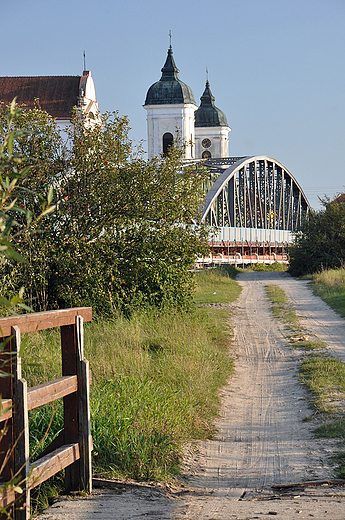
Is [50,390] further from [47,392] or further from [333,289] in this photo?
[333,289]

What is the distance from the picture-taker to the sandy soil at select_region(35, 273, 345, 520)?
3904 millimetres

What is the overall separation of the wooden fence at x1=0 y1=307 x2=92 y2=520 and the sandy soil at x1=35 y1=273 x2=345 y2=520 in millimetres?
273

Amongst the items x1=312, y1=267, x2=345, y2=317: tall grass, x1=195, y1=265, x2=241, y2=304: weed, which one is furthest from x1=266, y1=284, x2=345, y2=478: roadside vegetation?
x1=195, y1=265, x2=241, y2=304: weed

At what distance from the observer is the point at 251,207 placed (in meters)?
53.3

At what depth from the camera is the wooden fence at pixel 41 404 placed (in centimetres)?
358

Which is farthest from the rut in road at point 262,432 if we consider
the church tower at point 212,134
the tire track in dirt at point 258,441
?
the church tower at point 212,134

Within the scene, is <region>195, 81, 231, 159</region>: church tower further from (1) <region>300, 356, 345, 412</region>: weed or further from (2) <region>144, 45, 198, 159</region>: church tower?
(1) <region>300, 356, 345, 412</region>: weed

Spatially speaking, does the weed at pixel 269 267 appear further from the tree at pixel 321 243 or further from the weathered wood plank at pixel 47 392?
the weathered wood plank at pixel 47 392

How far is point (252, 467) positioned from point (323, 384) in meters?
2.85

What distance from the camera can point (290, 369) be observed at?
8.90m

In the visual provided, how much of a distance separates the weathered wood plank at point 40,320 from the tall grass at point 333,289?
1109 centimetres

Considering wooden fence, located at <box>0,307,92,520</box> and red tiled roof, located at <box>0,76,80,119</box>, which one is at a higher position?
red tiled roof, located at <box>0,76,80,119</box>

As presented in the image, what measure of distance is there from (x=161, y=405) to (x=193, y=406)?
2.60 ft

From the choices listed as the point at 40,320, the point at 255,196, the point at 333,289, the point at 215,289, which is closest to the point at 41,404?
the point at 40,320
